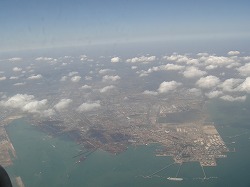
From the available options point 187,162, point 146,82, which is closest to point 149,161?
point 187,162

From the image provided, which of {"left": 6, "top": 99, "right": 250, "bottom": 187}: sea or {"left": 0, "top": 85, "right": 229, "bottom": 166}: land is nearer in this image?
{"left": 6, "top": 99, "right": 250, "bottom": 187}: sea

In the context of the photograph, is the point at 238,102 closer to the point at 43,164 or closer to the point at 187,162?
the point at 187,162

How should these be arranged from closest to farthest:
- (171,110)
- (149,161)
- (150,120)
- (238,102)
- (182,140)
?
1. (149,161)
2. (182,140)
3. (150,120)
4. (171,110)
5. (238,102)

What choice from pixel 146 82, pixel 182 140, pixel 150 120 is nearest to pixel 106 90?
pixel 146 82

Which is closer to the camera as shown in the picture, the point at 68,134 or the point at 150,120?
the point at 68,134

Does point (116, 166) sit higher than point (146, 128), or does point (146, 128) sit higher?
point (116, 166)

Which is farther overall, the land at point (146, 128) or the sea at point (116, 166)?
the land at point (146, 128)

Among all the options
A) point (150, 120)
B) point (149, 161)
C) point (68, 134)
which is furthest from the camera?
point (150, 120)
